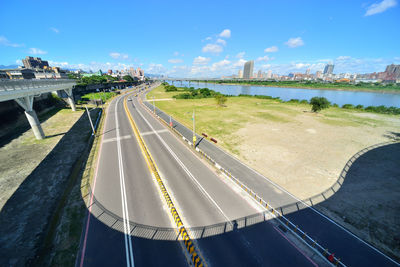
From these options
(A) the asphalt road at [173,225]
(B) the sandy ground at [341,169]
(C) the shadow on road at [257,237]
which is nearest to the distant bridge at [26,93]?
(A) the asphalt road at [173,225]

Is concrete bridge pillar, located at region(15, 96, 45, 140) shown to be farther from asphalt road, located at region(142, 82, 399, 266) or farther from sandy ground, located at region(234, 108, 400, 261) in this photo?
sandy ground, located at region(234, 108, 400, 261)

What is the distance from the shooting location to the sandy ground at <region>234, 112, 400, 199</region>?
20016 mm

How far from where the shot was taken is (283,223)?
542 inches

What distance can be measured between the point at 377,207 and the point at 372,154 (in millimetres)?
17579

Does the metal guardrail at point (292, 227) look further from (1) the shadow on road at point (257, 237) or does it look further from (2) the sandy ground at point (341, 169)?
(2) the sandy ground at point (341, 169)

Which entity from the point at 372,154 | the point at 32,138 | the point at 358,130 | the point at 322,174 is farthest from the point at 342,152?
the point at 32,138

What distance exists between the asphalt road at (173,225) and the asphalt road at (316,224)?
196 cm

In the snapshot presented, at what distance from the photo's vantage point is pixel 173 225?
13641mm

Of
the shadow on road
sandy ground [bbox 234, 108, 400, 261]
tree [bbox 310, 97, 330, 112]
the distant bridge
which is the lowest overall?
the shadow on road

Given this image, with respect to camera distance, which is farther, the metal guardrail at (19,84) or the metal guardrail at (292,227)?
the metal guardrail at (19,84)

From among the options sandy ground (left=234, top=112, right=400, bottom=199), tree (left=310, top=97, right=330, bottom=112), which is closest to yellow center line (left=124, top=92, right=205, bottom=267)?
sandy ground (left=234, top=112, right=400, bottom=199)

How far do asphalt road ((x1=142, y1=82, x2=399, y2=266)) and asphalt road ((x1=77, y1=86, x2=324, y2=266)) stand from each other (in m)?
1.96

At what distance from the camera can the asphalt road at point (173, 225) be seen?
11.2 metres

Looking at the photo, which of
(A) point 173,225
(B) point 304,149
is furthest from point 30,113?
(B) point 304,149
